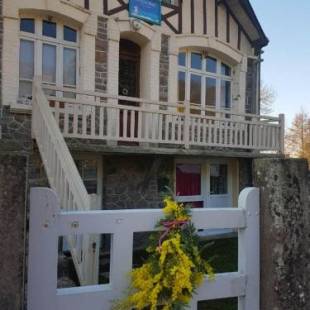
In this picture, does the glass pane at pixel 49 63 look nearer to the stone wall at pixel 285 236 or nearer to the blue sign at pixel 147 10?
the blue sign at pixel 147 10

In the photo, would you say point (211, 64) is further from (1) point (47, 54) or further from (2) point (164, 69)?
(1) point (47, 54)

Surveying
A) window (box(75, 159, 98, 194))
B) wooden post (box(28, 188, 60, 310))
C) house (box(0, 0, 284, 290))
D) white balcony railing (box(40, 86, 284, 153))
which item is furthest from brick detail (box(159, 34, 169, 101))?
wooden post (box(28, 188, 60, 310))

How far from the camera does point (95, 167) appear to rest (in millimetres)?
9344

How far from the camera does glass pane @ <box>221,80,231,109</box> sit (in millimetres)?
12232

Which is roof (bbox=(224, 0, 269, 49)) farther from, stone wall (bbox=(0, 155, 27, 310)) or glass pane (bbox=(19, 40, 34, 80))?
stone wall (bbox=(0, 155, 27, 310))

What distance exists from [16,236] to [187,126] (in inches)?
279

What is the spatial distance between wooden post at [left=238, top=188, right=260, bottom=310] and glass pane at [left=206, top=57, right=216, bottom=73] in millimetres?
9276

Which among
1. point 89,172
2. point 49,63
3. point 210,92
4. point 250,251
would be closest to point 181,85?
point 210,92

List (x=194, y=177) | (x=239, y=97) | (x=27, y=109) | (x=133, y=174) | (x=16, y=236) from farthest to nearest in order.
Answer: (x=239, y=97) < (x=194, y=177) < (x=133, y=174) < (x=27, y=109) < (x=16, y=236)

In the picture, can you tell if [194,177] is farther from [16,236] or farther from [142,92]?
[16,236]

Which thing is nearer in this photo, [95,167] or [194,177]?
[95,167]

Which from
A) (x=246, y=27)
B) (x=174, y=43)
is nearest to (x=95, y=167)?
(x=174, y=43)

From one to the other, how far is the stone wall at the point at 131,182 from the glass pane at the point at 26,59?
2.52 meters

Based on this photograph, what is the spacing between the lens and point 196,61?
1152 cm
